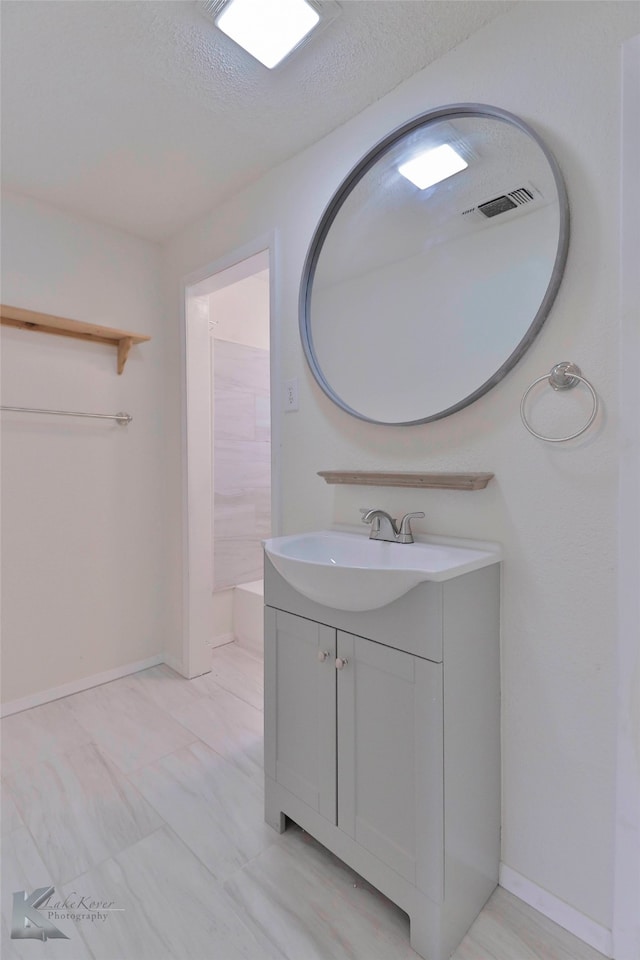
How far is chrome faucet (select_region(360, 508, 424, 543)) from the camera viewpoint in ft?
4.41

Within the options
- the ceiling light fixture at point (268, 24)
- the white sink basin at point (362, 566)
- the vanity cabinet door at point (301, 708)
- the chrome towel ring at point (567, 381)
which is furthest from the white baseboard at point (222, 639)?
the ceiling light fixture at point (268, 24)

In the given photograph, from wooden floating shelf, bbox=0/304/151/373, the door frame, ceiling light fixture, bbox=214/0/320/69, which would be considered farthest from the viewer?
the door frame

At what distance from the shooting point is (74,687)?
87.2 inches

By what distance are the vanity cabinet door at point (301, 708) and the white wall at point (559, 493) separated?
44 cm

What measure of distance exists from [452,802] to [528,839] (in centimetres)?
31

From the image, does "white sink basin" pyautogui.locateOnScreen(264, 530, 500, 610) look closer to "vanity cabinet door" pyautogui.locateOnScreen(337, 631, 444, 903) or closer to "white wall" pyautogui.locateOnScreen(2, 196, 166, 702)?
"vanity cabinet door" pyautogui.locateOnScreen(337, 631, 444, 903)

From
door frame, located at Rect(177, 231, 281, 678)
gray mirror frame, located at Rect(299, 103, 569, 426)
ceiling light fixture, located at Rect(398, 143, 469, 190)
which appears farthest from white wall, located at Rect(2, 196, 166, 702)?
ceiling light fixture, located at Rect(398, 143, 469, 190)

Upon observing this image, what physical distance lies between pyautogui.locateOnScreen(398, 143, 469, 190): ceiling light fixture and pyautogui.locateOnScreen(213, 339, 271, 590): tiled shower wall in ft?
5.18

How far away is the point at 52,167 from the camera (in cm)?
184

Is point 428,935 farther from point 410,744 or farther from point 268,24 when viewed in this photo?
point 268,24

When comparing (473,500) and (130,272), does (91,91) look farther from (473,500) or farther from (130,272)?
(473,500)

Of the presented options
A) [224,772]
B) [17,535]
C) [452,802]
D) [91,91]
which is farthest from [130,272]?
[452,802]

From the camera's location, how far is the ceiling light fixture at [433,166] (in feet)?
4.29

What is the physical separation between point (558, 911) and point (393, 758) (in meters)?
0.54
